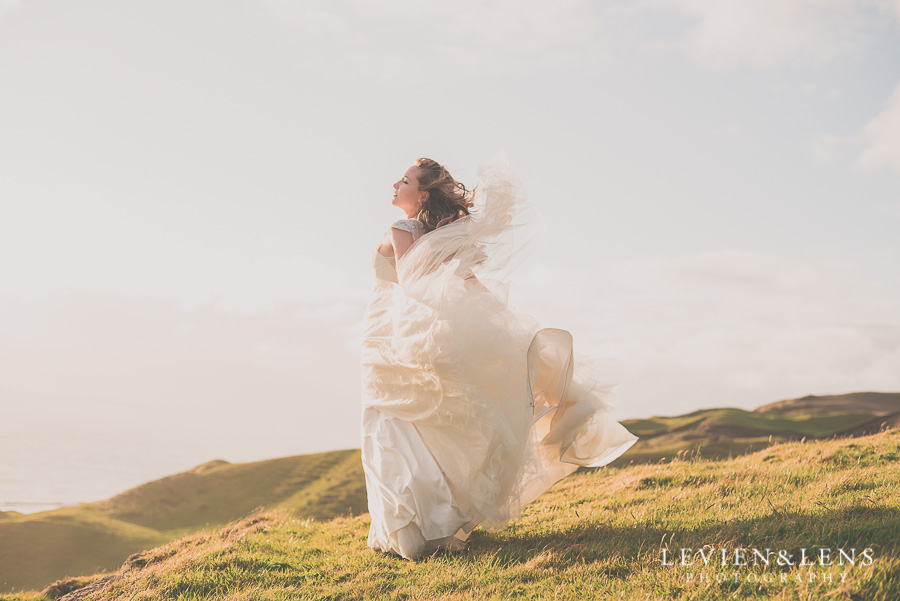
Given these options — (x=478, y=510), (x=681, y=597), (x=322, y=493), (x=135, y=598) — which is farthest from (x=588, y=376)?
(x=322, y=493)

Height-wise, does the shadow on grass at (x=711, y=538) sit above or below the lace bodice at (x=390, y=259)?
below

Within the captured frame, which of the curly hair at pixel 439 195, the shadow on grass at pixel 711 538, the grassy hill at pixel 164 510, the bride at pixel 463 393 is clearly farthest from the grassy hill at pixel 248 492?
the curly hair at pixel 439 195

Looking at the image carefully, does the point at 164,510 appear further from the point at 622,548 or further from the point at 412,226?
the point at 622,548

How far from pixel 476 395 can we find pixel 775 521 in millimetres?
2937

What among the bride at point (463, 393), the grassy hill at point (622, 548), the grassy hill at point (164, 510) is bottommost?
the grassy hill at point (164, 510)

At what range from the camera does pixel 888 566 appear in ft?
13.4

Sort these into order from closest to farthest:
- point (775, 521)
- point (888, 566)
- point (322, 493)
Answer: point (888, 566), point (775, 521), point (322, 493)

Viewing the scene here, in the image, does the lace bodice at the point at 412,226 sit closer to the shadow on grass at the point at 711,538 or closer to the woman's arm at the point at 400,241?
the woman's arm at the point at 400,241

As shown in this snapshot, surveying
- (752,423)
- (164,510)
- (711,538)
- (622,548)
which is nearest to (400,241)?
Answer: (622,548)

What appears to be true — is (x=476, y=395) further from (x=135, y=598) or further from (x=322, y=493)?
(x=322, y=493)

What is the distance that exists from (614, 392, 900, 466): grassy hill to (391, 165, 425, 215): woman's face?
1603 cm

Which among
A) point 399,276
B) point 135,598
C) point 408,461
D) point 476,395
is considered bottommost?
point 135,598

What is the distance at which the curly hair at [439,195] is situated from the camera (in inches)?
297

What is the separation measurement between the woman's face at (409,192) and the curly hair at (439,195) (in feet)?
0.18
